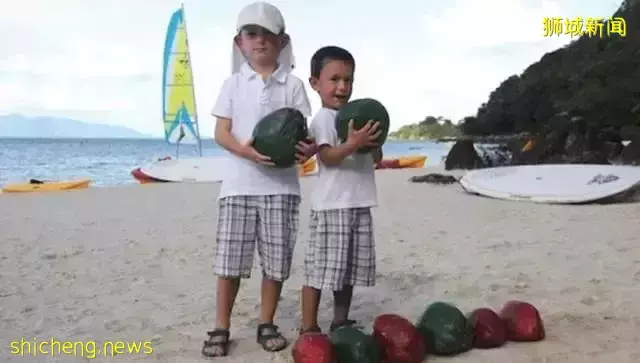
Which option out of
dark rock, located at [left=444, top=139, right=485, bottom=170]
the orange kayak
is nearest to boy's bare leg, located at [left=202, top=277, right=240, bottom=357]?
dark rock, located at [left=444, top=139, right=485, bottom=170]

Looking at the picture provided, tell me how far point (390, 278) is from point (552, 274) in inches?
42.0

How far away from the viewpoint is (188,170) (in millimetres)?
17828

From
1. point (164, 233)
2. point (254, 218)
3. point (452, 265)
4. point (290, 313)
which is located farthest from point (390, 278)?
point (164, 233)

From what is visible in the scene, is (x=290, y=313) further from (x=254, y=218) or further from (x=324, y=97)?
(x=324, y=97)

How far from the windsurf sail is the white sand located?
1303cm

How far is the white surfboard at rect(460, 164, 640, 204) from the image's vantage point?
9.28 meters

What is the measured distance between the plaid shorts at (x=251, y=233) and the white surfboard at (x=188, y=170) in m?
13.8

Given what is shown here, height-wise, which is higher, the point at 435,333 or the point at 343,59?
the point at 343,59

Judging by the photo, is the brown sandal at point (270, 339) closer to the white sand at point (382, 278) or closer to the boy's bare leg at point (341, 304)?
the white sand at point (382, 278)

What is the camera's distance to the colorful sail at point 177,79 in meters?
21.4

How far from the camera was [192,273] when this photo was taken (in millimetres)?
5133

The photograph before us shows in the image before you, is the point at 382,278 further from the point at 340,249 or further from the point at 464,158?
the point at 464,158

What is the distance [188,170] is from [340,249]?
15.0 metres

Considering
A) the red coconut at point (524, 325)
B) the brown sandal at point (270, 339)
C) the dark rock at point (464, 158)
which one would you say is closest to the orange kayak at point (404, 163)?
the dark rock at point (464, 158)
